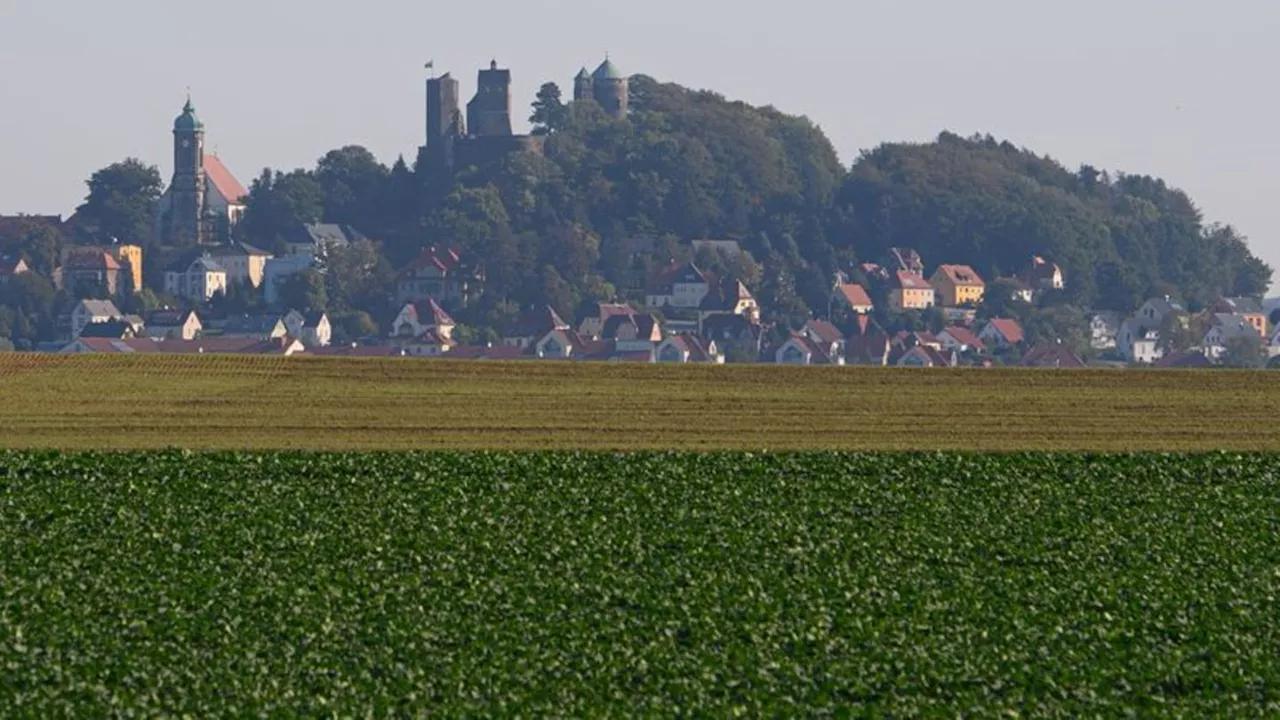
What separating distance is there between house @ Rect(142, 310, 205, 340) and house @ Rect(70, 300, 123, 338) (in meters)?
2.57

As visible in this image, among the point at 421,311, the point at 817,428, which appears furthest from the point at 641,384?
the point at 421,311

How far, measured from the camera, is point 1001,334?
19300cm

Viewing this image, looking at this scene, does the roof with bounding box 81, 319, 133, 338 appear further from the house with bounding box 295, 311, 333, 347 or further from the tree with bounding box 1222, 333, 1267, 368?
the tree with bounding box 1222, 333, 1267, 368

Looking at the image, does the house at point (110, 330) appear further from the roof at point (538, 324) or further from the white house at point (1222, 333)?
the white house at point (1222, 333)

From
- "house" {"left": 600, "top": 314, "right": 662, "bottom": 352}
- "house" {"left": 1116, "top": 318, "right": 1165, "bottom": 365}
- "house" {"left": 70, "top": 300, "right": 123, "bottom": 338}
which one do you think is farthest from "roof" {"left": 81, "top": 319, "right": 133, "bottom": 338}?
"house" {"left": 1116, "top": 318, "right": 1165, "bottom": 365}

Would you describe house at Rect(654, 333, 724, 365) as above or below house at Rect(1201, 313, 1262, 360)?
below

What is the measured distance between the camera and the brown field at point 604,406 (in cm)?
4053

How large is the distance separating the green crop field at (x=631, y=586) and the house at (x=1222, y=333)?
6162 inches

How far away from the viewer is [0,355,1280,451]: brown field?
4053 centimetres

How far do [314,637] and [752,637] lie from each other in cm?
368

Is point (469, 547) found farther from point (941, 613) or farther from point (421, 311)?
point (421, 311)

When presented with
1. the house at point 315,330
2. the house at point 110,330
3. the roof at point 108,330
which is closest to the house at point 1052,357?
the house at point 315,330

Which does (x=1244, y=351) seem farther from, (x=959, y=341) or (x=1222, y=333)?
(x=959, y=341)

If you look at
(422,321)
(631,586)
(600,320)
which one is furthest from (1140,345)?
(631,586)
